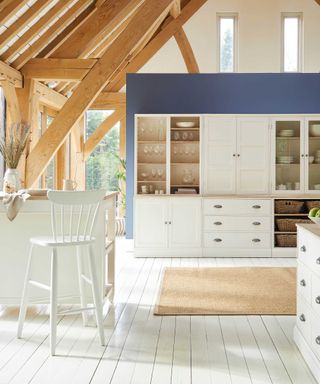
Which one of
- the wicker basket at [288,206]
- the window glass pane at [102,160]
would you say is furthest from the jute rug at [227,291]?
the window glass pane at [102,160]

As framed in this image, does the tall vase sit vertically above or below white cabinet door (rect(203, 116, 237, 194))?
below

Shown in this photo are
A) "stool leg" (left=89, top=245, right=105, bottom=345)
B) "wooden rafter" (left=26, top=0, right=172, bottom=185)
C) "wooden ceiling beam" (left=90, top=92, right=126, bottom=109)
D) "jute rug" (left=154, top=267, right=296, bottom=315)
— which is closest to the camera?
"stool leg" (left=89, top=245, right=105, bottom=345)

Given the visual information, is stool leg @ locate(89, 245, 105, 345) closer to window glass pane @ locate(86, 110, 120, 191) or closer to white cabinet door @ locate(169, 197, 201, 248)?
white cabinet door @ locate(169, 197, 201, 248)

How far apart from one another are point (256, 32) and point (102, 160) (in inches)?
161

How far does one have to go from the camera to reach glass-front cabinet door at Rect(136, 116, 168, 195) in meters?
7.54

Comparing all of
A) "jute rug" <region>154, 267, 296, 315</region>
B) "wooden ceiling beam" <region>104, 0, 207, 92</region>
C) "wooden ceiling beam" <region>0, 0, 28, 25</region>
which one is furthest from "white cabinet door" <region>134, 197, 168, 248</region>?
"wooden ceiling beam" <region>104, 0, 207, 92</region>

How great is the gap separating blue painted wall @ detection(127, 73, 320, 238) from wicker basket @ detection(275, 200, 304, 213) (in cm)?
148

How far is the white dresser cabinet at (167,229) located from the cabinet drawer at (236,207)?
0.25 m

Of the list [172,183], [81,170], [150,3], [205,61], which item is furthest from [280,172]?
[81,170]

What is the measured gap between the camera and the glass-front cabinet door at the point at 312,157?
23.9 ft

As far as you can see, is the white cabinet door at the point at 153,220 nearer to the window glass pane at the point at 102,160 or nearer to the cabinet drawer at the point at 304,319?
the cabinet drawer at the point at 304,319

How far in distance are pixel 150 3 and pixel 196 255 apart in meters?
3.44

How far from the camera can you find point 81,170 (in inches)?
432

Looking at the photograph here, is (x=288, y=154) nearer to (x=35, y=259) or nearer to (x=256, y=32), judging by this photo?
(x=256, y=32)
